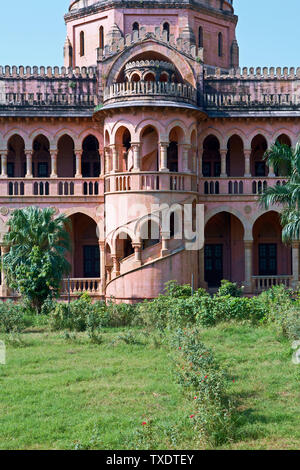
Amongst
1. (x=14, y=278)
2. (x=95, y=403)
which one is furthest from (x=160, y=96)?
(x=95, y=403)

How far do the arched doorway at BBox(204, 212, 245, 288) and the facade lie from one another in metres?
0.04

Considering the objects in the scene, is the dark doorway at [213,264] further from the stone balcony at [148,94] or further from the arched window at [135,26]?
the arched window at [135,26]

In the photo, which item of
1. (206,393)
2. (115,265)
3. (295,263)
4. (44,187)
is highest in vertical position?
(44,187)

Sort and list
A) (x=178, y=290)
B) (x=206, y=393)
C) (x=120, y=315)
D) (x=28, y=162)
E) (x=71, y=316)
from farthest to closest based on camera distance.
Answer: (x=28, y=162)
(x=178, y=290)
(x=120, y=315)
(x=71, y=316)
(x=206, y=393)

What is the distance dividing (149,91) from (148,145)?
6.61 ft

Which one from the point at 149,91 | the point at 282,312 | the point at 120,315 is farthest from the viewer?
the point at 149,91

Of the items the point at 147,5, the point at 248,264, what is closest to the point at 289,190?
the point at 248,264

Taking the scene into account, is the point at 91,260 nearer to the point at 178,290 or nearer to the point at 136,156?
the point at 136,156

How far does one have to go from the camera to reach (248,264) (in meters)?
23.7

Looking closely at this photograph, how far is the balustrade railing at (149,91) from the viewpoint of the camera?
21.2m

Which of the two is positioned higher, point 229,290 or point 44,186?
point 44,186

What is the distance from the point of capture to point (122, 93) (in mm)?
21453

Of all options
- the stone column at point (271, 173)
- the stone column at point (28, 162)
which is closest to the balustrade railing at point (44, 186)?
the stone column at point (28, 162)
